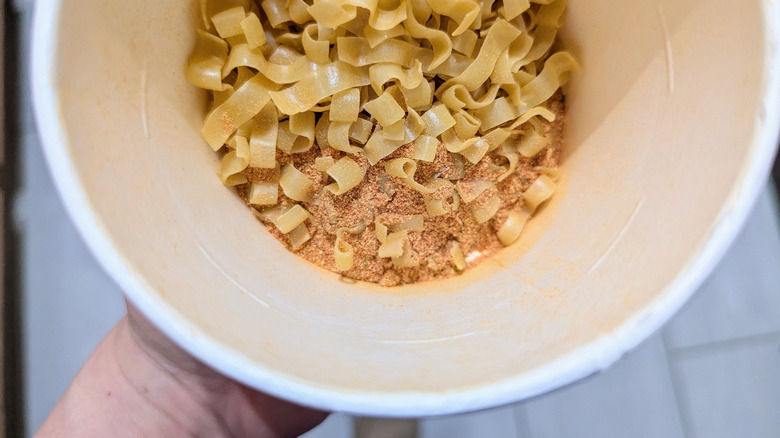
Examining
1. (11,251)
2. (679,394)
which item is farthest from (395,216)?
(11,251)

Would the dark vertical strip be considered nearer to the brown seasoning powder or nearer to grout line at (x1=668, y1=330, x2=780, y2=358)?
the brown seasoning powder

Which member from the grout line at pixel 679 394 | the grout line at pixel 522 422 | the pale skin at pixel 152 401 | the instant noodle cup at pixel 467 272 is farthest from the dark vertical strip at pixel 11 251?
the grout line at pixel 679 394

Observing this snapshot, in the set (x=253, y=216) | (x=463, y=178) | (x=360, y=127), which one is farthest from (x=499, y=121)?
(x=253, y=216)

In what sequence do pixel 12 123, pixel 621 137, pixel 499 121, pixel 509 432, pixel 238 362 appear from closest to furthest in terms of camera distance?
pixel 238 362 < pixel 621 137 < pixel 499 121 < pixel 509 432 < pixel 12 123

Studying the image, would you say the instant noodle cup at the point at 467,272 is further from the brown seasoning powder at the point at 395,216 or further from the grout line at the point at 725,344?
the grout line at the point at 725,344

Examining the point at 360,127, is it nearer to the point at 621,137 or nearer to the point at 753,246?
the point at 621,137

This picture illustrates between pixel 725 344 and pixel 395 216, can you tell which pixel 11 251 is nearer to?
pixel 395 216
